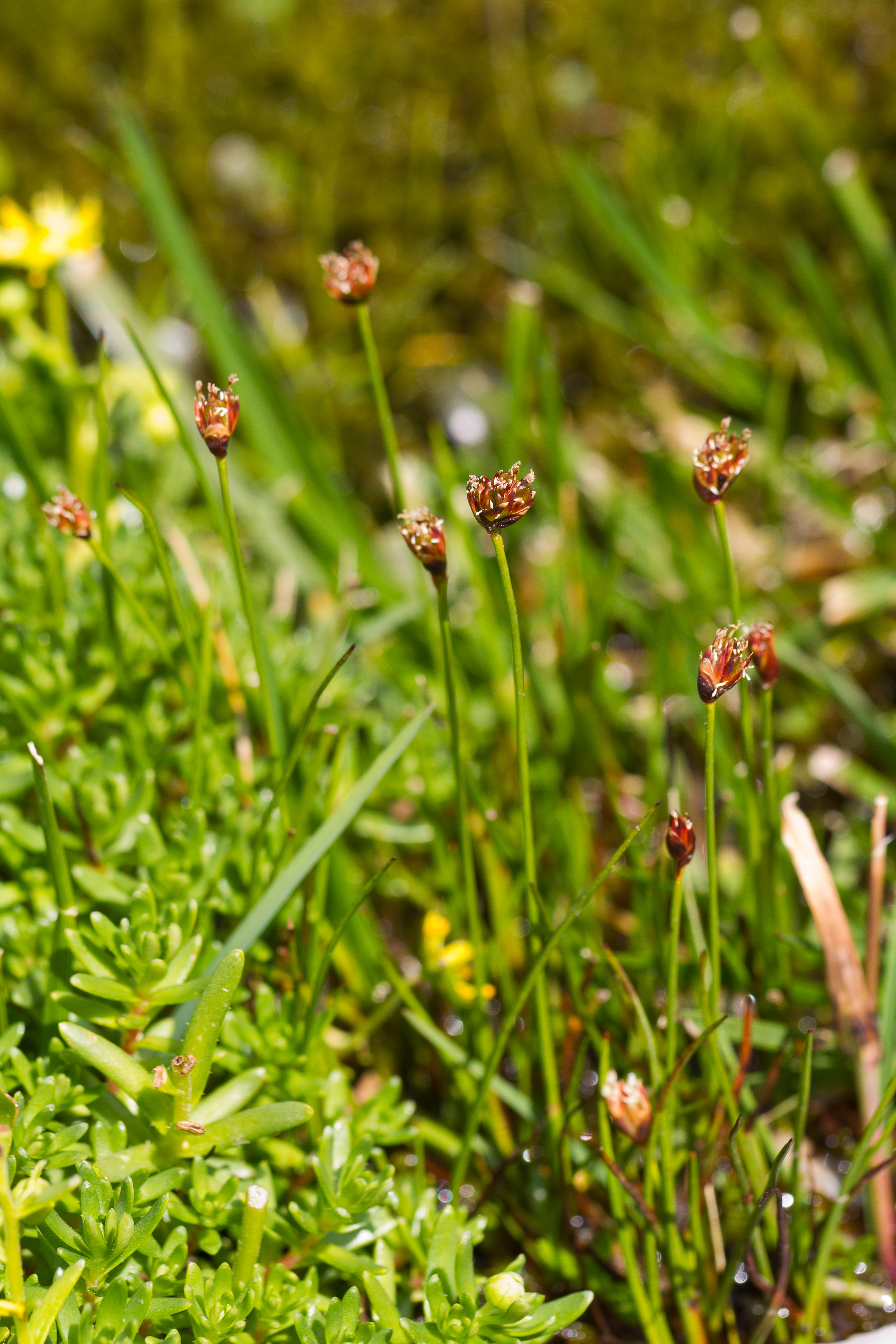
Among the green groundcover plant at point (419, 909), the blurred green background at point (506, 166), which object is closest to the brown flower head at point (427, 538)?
the green groundcover plant at point (419, 909)

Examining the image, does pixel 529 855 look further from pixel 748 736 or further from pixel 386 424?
pixel 386 424

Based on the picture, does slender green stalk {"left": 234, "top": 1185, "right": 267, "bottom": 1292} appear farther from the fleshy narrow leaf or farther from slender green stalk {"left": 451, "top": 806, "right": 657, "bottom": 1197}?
slender green stalk {"left": 451, "top": 806, "right": 657, "bottom": 1197}

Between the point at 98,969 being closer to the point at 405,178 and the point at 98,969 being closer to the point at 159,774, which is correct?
the point at 159,774

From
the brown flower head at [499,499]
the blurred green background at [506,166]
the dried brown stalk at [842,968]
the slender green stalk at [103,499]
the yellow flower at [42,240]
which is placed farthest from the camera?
the blurred green background at [506,166]

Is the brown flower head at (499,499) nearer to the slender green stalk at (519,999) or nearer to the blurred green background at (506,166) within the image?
the slender green stalk at (519,999)

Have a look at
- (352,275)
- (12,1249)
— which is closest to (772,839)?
Result: (352,275)

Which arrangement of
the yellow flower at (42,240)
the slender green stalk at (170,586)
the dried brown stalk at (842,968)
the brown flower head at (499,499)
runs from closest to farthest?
the brown flower head at (499,499) → the slender green stalk at (170,586) → the dried brown stalk at (842,968) → the yellow flower at (42,240)

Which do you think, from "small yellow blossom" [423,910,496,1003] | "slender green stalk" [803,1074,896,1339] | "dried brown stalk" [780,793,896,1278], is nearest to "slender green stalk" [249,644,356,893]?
"small yellow blossom" [423,910,496,1003]
